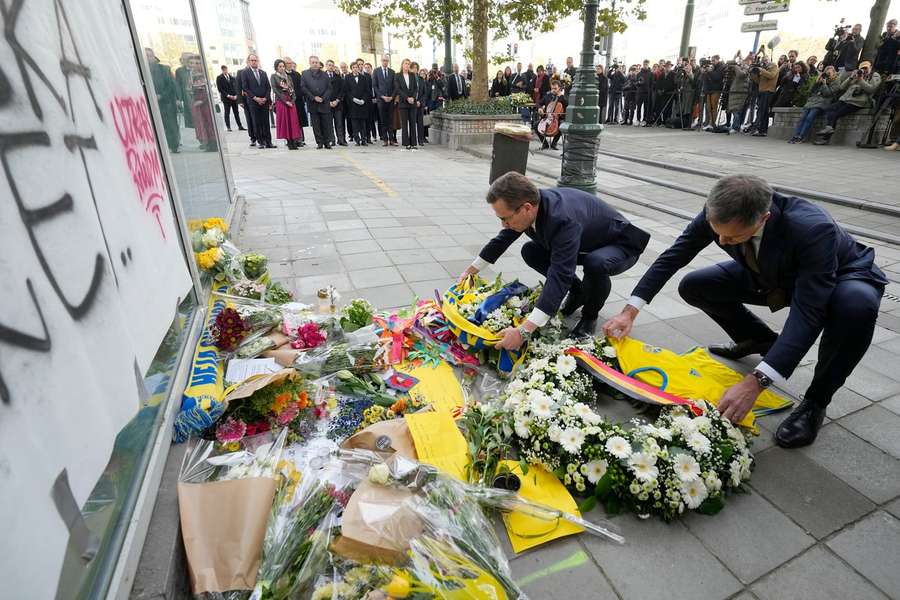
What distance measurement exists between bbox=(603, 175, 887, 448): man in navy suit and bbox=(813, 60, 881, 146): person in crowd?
12.6 metres

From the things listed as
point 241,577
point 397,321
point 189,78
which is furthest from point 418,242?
point 241,577

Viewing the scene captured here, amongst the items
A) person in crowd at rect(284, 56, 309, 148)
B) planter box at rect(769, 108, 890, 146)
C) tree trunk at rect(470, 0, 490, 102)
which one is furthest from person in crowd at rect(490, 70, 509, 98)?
planter box at rect(769, 108, 890, 146)

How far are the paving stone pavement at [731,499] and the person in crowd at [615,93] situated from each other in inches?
580

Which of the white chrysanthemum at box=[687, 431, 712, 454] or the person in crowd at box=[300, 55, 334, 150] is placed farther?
the person in crowd at box=[300, 55, 334, 150]

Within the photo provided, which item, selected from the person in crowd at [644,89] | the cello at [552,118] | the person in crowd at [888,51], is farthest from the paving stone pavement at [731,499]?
the person in crowd at [644,89]

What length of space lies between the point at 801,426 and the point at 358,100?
13338 mm

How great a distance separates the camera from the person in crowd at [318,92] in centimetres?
1282

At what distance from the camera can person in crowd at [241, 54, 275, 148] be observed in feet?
41.2

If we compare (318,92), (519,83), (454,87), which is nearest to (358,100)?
(318,92)

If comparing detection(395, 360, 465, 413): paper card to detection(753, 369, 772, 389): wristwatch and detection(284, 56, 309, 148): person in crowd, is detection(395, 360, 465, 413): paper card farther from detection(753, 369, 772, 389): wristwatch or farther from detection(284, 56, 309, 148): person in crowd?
detection(284, 56, 309, 148): person in crowd

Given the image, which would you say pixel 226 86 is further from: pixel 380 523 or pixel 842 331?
pixel 842 331

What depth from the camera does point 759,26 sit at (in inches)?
749

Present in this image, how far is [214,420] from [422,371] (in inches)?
47.4

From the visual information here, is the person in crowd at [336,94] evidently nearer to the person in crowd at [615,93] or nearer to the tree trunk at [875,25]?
the person in crowd at [615,93]
